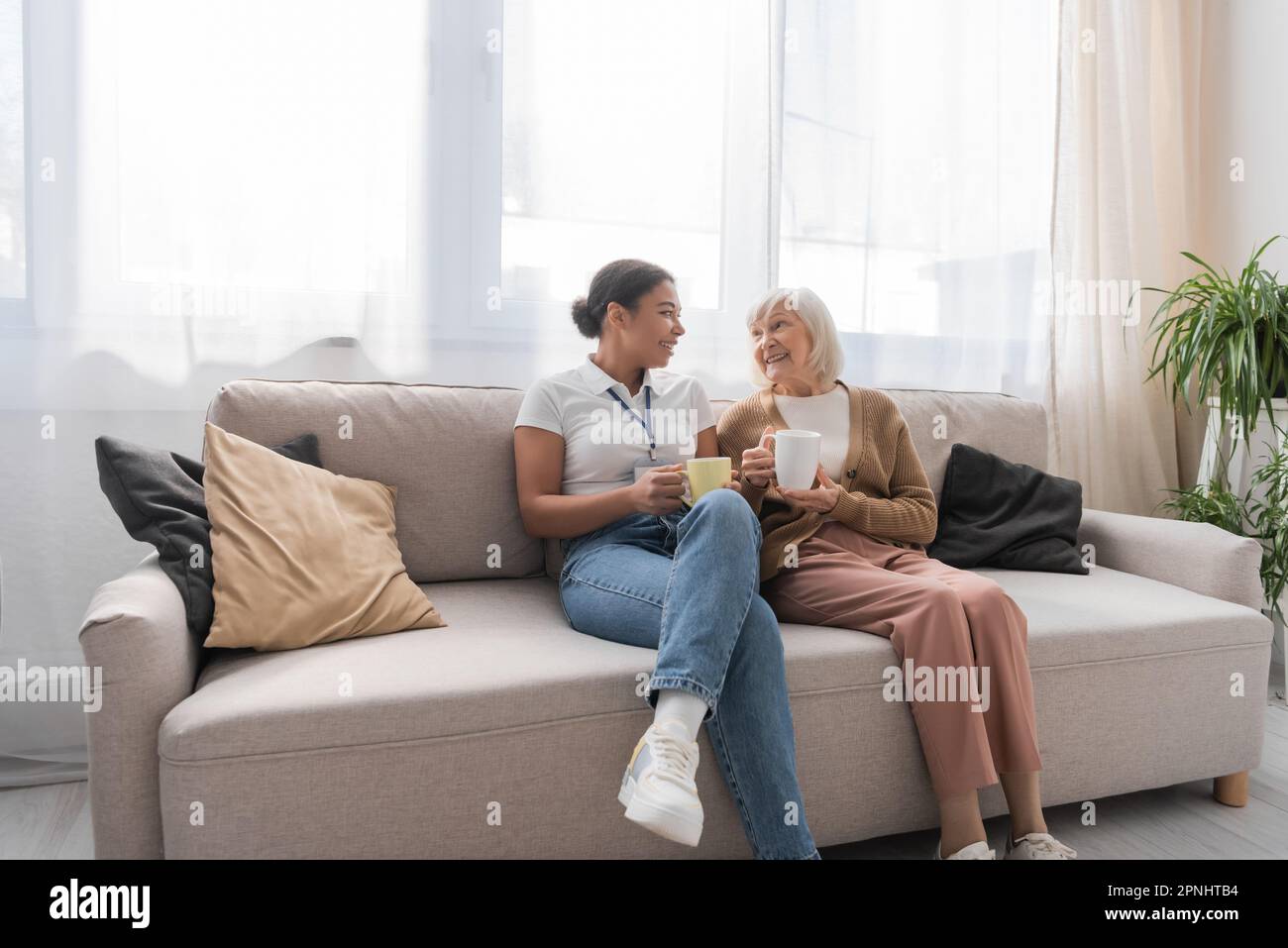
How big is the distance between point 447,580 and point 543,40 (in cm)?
145

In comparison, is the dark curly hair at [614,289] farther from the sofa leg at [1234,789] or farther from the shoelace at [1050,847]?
the sofa leg at [1234,789]

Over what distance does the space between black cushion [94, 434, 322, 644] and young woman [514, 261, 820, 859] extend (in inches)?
23.9

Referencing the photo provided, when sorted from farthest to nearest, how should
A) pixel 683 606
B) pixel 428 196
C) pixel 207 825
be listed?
pixel 428 196 → pixel 683 606 → pixel 207 825

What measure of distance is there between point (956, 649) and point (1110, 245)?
6.75ft

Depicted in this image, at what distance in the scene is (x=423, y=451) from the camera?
190cm

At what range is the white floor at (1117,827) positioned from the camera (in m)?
1.63

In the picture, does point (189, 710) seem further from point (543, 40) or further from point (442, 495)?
point (543, 40)

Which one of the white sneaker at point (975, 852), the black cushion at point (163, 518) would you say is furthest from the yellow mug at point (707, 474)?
the black cushion at point (163, 518)

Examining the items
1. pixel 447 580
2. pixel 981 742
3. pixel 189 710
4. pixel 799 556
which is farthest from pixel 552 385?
pixel 981 742

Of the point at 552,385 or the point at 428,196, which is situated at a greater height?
the point at 428,196

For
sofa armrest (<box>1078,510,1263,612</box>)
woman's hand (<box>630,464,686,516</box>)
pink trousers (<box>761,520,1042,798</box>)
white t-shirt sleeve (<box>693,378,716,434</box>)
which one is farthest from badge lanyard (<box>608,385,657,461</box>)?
sofa armrest (<box>1078,510,1263,612</box>)

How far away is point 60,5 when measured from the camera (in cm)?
194

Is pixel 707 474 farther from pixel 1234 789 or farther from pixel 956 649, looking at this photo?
pixel 1234 789
